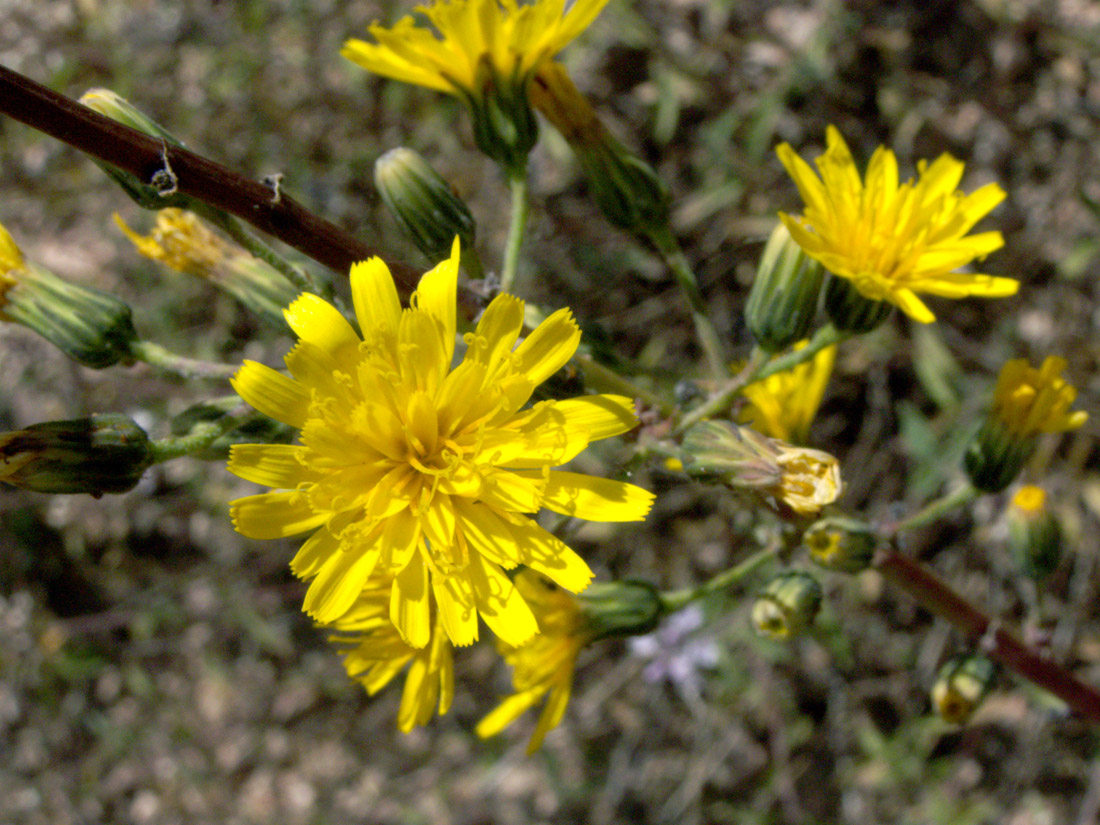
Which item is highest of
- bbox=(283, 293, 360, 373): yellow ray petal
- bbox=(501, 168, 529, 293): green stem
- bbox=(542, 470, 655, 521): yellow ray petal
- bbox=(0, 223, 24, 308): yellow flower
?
bbox=(501, 168, 529, 293): green stem

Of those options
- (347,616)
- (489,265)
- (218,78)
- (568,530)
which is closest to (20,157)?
(218,78)

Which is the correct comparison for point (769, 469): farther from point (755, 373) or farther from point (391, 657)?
point (391, 657)

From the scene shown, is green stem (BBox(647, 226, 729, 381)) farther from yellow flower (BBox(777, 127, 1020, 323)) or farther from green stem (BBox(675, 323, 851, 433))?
yellow flower (BBox(777, 127, 1020, 323))

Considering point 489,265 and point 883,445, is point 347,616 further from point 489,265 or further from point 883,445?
point 883,445

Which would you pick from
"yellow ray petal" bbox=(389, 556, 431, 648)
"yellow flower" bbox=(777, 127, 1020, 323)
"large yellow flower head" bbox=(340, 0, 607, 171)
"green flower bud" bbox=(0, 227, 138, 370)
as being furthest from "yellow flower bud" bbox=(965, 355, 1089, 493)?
"green flower bud" bbox=(0, 227, 138, 370)

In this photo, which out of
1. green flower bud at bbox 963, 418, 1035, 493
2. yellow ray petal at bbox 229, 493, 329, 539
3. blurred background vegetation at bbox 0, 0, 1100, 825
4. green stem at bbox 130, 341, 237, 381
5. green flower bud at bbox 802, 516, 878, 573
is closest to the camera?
yellow ray petal at bbox 229, 493, 329, 539
